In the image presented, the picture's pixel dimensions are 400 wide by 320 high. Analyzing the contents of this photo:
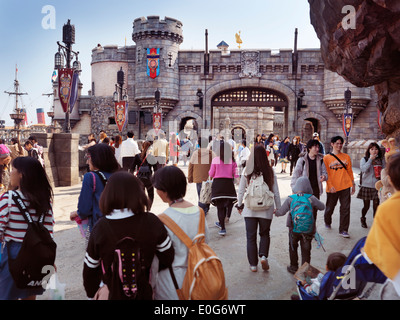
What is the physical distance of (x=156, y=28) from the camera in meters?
21.1

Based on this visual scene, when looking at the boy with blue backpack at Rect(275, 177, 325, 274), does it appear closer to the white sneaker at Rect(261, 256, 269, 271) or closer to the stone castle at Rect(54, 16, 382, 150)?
the white sneaker at Rect(261, 256, 269, 271)

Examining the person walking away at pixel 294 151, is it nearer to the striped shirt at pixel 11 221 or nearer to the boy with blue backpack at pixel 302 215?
the boy with blue backpack at pixel 302 215

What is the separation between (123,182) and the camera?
5.79 ft

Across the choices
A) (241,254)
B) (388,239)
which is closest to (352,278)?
(388,239)

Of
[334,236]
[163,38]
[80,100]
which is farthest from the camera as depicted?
[80,100]

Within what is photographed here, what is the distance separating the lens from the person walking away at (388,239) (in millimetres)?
1537

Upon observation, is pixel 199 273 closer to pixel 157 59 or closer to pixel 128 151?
pixel 128 151

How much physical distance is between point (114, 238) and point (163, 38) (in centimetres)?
2154

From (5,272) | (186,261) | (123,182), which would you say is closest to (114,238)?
(123,182)

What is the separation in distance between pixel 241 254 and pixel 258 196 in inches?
43.3

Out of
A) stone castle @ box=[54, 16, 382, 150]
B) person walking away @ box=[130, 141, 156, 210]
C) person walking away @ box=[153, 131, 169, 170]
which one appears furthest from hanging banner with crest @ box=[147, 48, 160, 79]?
person walking away @ box=[130, 141, 156, 210]

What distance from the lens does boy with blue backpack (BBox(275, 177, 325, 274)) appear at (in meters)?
3.34

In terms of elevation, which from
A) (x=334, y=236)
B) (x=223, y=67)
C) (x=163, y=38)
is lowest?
(x=334, y=236)

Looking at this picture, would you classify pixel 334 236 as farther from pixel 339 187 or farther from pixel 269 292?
pixel 269 292
